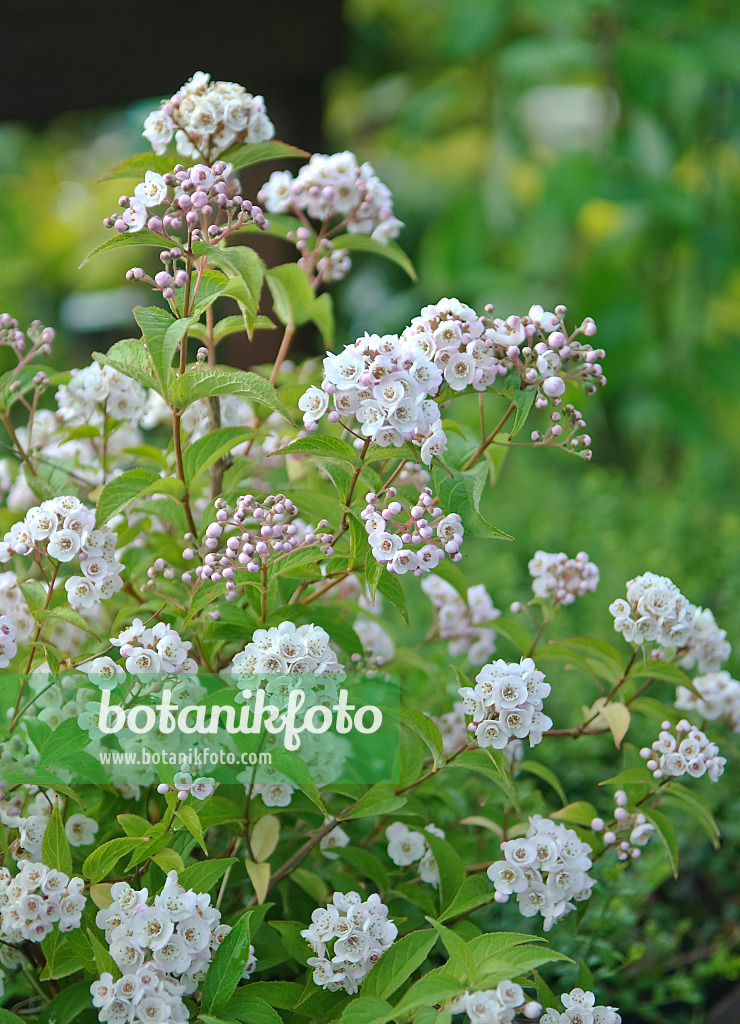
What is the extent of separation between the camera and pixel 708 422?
102 inches

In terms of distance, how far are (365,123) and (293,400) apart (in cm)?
360

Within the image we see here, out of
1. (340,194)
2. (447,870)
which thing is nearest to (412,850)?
(447,870)

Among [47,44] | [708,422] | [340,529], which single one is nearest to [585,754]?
[340,529]

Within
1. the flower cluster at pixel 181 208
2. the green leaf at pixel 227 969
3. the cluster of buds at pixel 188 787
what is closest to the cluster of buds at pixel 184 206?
the flower cluster at pixel 181 208

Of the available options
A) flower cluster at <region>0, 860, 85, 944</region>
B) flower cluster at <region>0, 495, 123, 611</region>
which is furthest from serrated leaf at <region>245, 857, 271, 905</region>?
flower cluster at <region>0, 495, 123, 611</region>

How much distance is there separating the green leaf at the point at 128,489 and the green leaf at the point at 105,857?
0.78ft

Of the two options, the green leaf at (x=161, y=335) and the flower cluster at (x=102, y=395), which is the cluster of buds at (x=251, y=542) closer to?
the green leaf at (x=161, y=335)

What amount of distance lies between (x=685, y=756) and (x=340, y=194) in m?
0.59

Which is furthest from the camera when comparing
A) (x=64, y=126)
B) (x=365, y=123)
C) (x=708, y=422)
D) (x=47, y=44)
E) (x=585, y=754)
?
(x=64, y=126)

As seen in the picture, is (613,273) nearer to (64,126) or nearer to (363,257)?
(363,257)

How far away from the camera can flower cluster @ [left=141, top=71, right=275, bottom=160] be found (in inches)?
30.2

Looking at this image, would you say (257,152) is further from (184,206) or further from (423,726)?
(423,726)

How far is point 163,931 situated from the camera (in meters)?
0.66

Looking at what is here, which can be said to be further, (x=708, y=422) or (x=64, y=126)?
(x=64, y=126)
